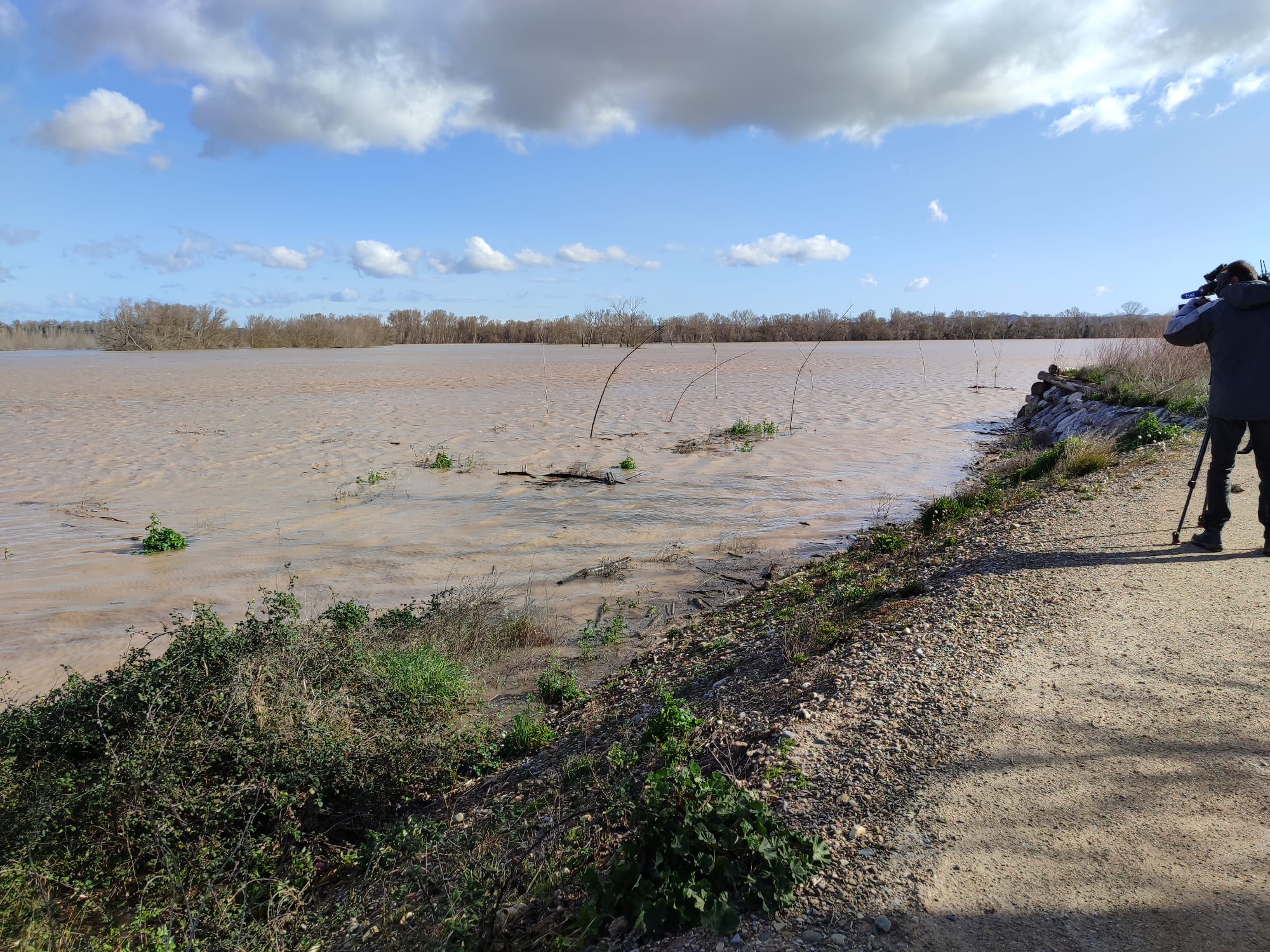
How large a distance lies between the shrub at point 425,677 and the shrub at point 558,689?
562 mm

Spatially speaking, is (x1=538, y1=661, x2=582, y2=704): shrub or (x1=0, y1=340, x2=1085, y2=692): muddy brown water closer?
(x1=538, y1=661, x2=582, y2=704): shrub

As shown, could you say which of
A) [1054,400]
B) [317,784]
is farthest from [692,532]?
[1054,400]

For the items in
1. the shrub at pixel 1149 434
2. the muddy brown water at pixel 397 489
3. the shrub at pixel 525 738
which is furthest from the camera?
the shrub at pixel 1149 434

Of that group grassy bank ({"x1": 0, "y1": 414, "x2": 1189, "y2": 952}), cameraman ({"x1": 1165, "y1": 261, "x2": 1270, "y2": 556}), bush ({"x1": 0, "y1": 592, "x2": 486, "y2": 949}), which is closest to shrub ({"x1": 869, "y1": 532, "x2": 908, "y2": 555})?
grassy bank ({"x1": 0, "y1": 414, "x2": 1189, "y2": 952})

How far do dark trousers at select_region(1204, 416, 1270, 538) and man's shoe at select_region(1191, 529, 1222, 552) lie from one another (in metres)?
0.05

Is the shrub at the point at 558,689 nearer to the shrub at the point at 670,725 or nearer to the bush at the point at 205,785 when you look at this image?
the bush at the point at 205,785

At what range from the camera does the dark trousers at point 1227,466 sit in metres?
6.12

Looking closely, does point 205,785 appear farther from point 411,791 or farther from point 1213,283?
point 1213,283

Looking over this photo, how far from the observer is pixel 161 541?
29.8ft

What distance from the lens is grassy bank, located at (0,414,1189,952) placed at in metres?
2.91

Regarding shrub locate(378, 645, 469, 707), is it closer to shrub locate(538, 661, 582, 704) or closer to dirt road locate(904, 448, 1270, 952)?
shrub locate(538, 661, 582, 704)

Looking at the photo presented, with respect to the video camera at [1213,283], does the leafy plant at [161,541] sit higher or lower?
lower

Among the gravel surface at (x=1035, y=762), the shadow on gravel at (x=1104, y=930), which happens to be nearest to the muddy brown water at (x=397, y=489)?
the gravel surface at (x=1035, y=762)

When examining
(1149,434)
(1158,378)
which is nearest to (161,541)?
(1149,434)
